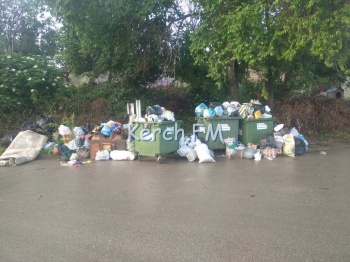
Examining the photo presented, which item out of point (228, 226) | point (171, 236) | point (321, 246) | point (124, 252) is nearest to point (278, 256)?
point (321, 246)

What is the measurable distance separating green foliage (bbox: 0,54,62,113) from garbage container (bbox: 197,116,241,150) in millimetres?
6150

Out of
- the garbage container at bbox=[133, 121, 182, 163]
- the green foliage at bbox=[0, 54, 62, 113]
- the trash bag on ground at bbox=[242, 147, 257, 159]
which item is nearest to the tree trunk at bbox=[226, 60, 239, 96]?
the trash bag on ground at bbox=[242, 147, 257, 159]

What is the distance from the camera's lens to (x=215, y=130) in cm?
924

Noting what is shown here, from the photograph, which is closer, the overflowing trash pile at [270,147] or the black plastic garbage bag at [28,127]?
the overflowing trash pile at [270,147]

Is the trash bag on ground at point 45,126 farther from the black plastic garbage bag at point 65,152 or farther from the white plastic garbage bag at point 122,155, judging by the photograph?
the white plastic garbage bag at point 122,155

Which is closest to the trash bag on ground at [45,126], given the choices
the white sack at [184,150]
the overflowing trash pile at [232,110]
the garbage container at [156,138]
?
the garbage container at [156,138]

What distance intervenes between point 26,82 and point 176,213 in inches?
369

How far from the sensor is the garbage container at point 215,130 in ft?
30.2

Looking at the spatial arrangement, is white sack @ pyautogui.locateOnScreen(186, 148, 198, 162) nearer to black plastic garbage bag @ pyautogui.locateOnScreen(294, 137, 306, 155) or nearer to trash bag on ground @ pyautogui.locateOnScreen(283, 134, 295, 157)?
trash bag on ground @ pyautogui.locateOnScreen(283, 134, 295, 157)

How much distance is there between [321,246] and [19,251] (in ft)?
10.1

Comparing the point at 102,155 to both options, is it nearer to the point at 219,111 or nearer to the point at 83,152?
the point at 83,152

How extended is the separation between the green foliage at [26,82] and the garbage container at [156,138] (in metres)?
5.30

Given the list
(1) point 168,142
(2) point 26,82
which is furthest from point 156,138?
(2) point 26,82

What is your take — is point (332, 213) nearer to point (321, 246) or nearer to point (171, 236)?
point (321, 246)
